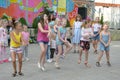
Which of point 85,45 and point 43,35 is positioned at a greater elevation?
point 43,35

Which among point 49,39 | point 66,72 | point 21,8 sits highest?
point 21,8

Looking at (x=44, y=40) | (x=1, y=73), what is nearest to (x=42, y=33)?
(x=44, y=40)

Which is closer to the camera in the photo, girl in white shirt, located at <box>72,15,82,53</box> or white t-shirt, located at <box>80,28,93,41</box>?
white t-shirt, located at <box>80,28,93,41</box>

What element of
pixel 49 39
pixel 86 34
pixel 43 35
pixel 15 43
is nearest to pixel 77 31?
pixel 86 34

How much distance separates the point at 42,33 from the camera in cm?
1113

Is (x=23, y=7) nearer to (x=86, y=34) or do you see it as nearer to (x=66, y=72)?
(x=86, y=34)

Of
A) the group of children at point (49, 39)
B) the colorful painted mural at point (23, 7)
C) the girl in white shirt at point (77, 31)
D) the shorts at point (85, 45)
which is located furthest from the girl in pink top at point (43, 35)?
the colorful painted mural at point (23, 7)

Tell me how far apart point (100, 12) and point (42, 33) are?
20.8 metres

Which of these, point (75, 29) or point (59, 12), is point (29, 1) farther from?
point (75, 29)

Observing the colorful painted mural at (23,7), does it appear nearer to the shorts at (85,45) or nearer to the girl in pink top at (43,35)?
the shorts at (85,45)

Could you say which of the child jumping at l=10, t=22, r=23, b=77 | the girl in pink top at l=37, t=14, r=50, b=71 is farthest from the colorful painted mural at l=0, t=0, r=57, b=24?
the child jumping at l=10, t=22, r=23, b=77

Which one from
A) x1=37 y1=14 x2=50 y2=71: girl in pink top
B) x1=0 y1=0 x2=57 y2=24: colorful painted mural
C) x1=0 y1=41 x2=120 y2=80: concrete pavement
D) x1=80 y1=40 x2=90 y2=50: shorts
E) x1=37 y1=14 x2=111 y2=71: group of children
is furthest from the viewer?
x1=0 y1=0 x2=57 y2=24: colorful painted mural

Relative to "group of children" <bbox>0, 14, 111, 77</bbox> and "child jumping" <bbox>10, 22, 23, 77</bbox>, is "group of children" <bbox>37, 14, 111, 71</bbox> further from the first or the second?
"child jumping" <bbox>10, 22, 23, 77</bbox>

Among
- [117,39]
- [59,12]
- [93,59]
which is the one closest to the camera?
[93,59]
